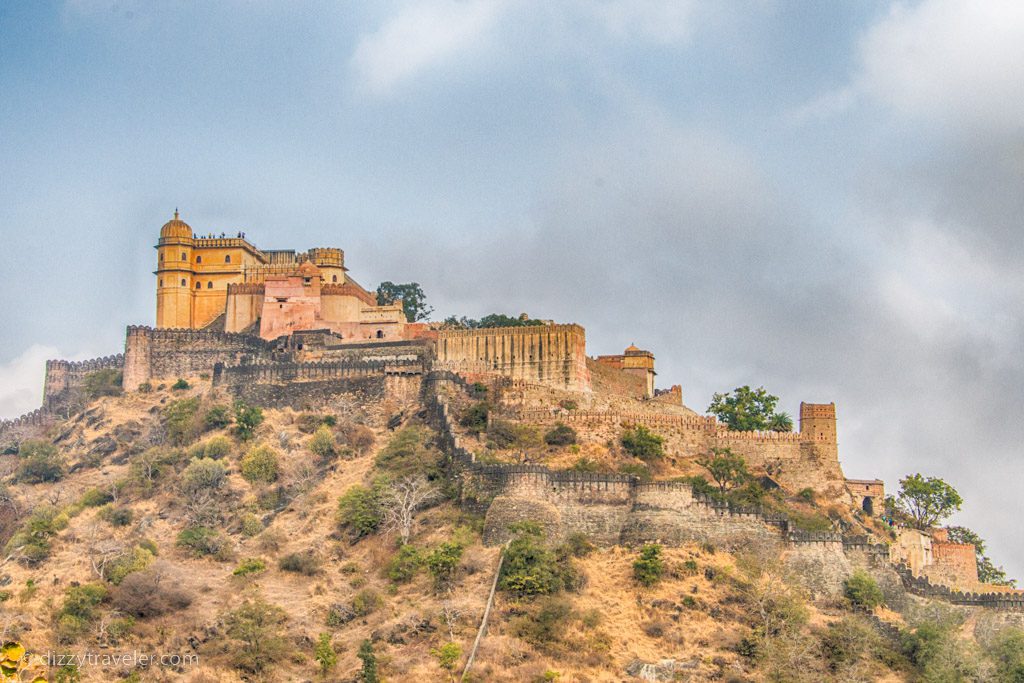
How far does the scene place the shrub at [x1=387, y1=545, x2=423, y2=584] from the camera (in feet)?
158

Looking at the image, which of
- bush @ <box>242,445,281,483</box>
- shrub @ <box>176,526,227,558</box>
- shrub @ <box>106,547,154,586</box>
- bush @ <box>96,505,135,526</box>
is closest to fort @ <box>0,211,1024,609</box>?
bush @ <box>242,445,281,483</box>

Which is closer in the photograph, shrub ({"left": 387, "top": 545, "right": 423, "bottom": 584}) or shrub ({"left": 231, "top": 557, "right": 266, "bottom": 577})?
shrub ({"left": 387, "top": 545, "right": 423, "bottom": 584})

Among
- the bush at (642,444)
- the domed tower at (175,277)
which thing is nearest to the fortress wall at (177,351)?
the domed tower at (175,277)

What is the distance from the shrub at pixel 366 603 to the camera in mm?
46938

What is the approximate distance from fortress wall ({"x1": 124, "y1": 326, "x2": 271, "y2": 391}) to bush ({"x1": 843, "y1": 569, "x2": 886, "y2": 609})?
3078cm

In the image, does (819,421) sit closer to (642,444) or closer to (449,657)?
(642,444)

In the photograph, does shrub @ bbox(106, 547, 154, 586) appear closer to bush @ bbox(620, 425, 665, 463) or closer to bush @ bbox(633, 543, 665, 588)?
bush @ bbox(633, 543, 665, 588)

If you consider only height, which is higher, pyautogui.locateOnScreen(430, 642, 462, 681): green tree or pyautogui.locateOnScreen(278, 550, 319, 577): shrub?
pyautogui.locateOnScreen(278, 550, 319, 577): shrub

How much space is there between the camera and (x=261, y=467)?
189 feet

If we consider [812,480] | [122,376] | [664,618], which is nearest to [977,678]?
[664,618]

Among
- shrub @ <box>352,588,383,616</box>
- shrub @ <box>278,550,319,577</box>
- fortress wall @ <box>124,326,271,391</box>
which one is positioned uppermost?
fortress wall @ <box>124,326,271,391</box>

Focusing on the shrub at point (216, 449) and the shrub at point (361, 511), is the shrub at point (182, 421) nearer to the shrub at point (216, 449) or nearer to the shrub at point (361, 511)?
the shrub at point (216, 449)

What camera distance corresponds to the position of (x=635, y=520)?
4822 cm

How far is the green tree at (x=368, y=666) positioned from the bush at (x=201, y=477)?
14811 millimetres
